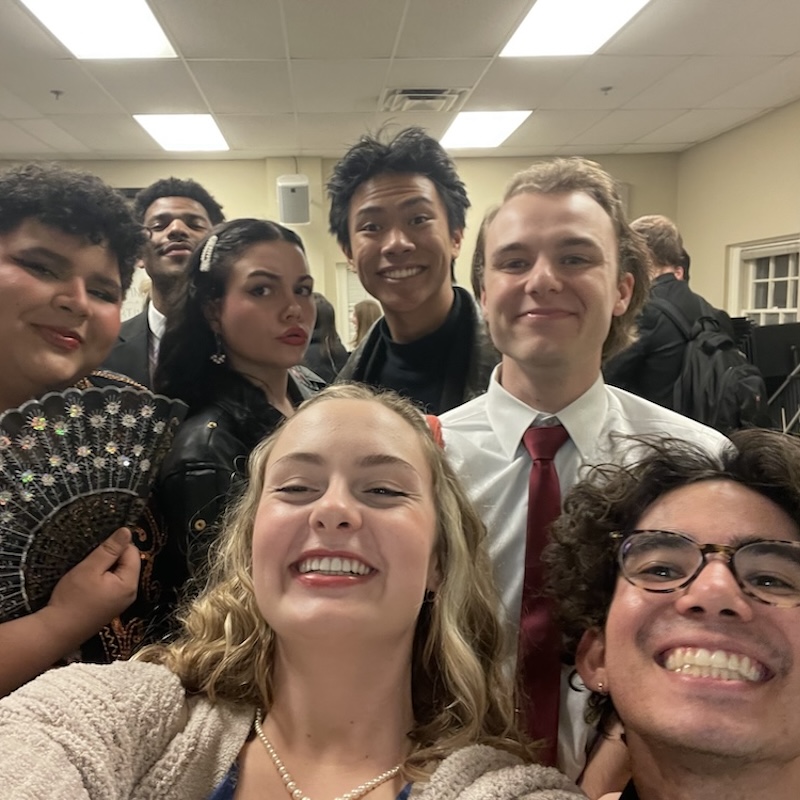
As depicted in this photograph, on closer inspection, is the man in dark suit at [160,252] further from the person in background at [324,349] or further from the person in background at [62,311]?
the person in background at [62,311]

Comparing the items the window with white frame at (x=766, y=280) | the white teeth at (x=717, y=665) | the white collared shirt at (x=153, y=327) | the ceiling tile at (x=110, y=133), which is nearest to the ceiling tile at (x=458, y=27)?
the white collared shirt at (x=153, y=327)

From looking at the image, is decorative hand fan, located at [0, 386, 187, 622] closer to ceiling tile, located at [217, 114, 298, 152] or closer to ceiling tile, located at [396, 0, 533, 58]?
ceiling tile, located at [396, 0, 533, 58]

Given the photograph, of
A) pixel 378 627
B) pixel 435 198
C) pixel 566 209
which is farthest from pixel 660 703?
pixel 435 198

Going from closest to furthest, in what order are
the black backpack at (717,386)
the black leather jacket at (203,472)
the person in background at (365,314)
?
the black leather jacket at (203,472) → the black backpack at (717,386) → the person in background at (365,314)

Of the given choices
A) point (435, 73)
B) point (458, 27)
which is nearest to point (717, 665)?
point (458, 27)

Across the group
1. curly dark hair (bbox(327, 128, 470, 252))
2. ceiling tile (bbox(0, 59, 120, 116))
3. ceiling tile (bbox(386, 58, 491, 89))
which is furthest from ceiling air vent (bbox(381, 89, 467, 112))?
curly dark hair (bbox(327, 128, 470, 252))

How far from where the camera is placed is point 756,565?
3.43 ft

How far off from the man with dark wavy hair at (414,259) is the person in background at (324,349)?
66 centimetres

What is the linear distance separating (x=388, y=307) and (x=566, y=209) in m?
0.70

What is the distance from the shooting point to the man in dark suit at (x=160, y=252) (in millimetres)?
2240

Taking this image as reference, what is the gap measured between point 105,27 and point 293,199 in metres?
2.91

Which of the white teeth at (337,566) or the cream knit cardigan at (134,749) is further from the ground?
the white teeth at (337,566)

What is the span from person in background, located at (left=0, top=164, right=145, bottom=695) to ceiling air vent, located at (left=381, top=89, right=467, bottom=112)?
4.46 m

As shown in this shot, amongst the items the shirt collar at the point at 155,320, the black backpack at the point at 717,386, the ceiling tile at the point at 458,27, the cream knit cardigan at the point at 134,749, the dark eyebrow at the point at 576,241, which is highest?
the ceiling tile at the point at 458,27
